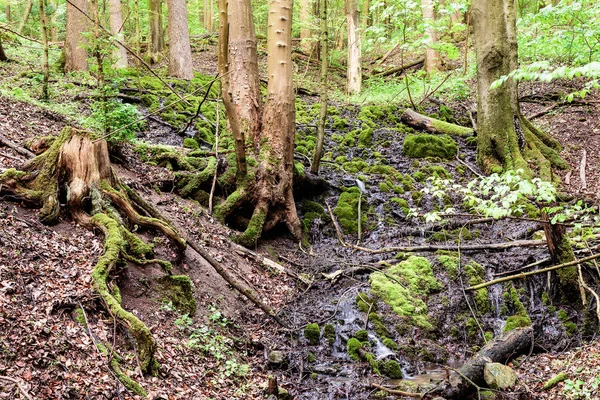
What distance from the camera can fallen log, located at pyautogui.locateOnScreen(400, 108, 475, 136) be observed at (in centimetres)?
1241

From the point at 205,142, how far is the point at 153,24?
418 inches

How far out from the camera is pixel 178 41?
14266 millimetres

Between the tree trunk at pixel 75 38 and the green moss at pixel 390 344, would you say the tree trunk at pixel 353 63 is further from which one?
the green moss at pixel 390 344

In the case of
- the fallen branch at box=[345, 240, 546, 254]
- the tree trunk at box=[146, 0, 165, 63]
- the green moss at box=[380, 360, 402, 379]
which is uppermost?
the tree trunk at box=[146, 0, 165, 63]

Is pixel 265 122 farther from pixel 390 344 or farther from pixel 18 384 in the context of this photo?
pixel 18 384

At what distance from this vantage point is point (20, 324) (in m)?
3.60

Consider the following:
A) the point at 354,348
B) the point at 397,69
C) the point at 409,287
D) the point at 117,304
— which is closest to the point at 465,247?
the point at 409,287

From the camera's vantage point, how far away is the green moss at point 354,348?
19.6 feet

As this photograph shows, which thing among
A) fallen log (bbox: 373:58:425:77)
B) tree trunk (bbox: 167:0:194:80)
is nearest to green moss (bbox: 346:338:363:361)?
tree trunk (bbox: 167:0:194:80)

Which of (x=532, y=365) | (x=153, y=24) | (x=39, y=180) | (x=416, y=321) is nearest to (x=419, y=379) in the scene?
(x=416, y=321)

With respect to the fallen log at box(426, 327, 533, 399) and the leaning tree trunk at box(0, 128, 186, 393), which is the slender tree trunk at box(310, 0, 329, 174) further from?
the fallen log at box(426, 327, 533, 399)

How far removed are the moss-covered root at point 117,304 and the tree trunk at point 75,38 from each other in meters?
9.79

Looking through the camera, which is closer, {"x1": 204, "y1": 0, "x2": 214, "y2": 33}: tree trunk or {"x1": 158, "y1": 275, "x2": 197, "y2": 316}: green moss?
{"x1": 158, "y1": 275, "x2": 197, "y2": 316}: green moss

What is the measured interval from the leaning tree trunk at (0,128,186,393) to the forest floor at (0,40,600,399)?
17 cm
